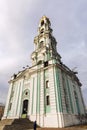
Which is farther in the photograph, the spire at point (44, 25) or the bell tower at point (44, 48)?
A: the spire at point (44, 25)

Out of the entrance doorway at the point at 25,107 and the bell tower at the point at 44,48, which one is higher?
the bell tower at the point at 44,48

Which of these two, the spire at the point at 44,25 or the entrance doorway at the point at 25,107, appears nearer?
the entrance doorway at the point at 25,107

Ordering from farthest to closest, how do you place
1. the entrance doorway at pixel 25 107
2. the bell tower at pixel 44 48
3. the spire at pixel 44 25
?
1. the spire at pixel 44 25
2. the bell tower at pixel 44 48
3. the entrance doorway at pixel 25 107

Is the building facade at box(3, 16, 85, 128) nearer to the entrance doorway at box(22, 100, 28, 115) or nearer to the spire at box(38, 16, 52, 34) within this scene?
the entrance doorway at box(22, 100, 28, 115)

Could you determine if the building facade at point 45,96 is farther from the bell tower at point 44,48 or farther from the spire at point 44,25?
the spire at point 44,25

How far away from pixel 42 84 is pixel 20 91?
5.42m

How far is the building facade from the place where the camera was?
16.5m

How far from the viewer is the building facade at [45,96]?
16453mm

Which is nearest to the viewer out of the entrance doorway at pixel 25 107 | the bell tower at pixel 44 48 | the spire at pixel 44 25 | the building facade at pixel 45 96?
the building facade at pixel 45 96

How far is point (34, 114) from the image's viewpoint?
17641mm

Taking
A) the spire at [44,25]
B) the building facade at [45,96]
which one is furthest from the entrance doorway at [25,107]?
the spire at [44,25]

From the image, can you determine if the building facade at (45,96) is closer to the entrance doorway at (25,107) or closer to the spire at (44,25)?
the entrance doorway at (25,107)

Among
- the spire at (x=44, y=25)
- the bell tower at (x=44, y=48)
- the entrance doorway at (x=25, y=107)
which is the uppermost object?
the spire at (x=44, y=25)

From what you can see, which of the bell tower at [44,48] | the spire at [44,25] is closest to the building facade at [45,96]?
the bell tower at [44,48]
